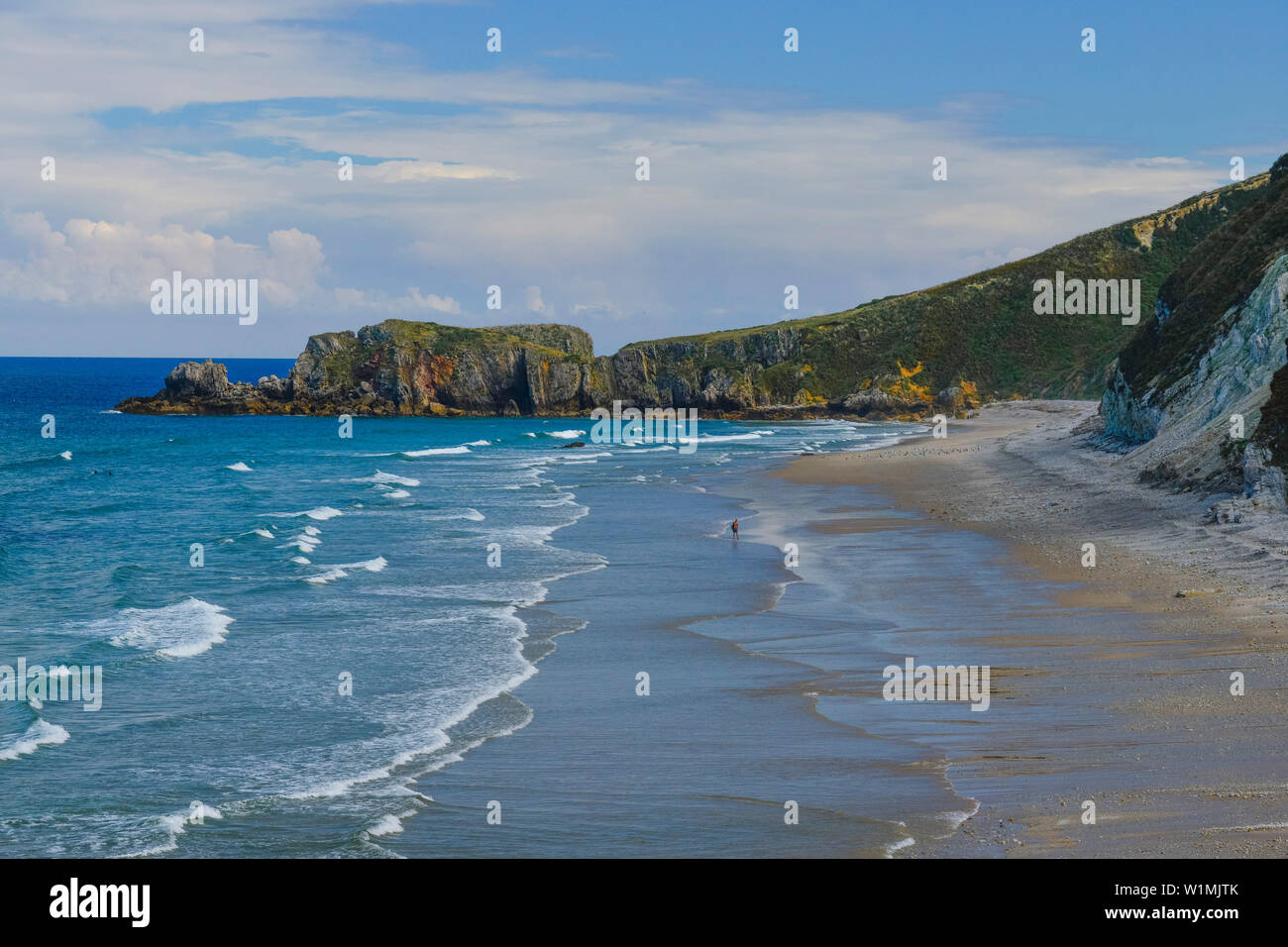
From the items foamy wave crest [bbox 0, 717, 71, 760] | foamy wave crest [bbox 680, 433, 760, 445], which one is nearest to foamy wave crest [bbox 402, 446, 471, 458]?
foamy wave crest [bbox 680, 433, 760, 445]

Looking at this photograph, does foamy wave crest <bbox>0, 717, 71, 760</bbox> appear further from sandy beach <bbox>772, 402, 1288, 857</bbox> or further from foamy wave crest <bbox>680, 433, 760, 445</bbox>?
foamy wave crest <bbox>680, 433, 760, 445</bbox>

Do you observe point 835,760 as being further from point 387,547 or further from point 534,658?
point 387,547

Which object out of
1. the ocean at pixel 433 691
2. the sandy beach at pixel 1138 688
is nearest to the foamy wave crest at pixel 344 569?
the ocean at pixel 433 691

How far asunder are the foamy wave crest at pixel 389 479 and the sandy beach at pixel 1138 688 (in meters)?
28.0

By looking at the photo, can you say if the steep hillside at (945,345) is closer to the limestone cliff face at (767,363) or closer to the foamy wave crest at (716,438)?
the limestone cliff face at (767,363)

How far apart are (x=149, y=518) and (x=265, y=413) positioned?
95678mm

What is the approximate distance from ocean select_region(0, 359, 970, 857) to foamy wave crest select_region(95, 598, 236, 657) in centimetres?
11

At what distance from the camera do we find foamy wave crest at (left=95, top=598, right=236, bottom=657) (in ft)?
72.8

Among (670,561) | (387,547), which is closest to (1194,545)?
(670,561)

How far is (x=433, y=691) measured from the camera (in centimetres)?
1864

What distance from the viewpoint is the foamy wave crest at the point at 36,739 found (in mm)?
15648

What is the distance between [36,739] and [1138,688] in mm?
15894

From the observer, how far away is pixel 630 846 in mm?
11711

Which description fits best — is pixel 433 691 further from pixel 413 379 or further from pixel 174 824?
pixel 413 379
